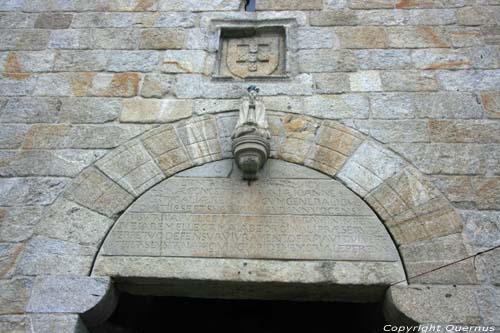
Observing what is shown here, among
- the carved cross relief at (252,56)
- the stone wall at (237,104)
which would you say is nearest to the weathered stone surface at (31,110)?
the stone wall at (237,104)

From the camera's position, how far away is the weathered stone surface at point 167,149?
3.54 metres

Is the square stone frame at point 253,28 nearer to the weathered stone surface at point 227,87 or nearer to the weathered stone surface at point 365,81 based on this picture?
the weathered stone surface at point 227,87

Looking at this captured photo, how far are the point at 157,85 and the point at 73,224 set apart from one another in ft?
4.16

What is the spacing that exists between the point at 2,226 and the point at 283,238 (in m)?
1.85

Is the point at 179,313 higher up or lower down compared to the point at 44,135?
lower down

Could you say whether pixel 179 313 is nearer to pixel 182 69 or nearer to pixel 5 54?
pixel 182 69

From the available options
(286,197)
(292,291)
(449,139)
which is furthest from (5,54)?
(449,139)

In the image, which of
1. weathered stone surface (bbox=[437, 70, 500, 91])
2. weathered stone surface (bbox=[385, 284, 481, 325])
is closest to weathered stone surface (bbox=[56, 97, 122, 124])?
weathered stone surface (bbox=[385, 284, 481, 325])

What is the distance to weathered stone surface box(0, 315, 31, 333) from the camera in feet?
9.58

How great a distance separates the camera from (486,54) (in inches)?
155

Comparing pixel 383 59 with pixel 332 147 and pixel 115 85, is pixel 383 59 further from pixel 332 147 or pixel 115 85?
pixel 115 85

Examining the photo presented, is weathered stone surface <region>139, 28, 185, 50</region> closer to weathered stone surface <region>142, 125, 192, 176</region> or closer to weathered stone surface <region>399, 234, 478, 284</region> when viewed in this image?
weathered stone surface <region>142, 125, 192, 176</region>

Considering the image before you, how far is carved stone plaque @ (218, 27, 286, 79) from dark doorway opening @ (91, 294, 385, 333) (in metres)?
2.36

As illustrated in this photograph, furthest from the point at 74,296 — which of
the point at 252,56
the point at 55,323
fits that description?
the point at 252,56
